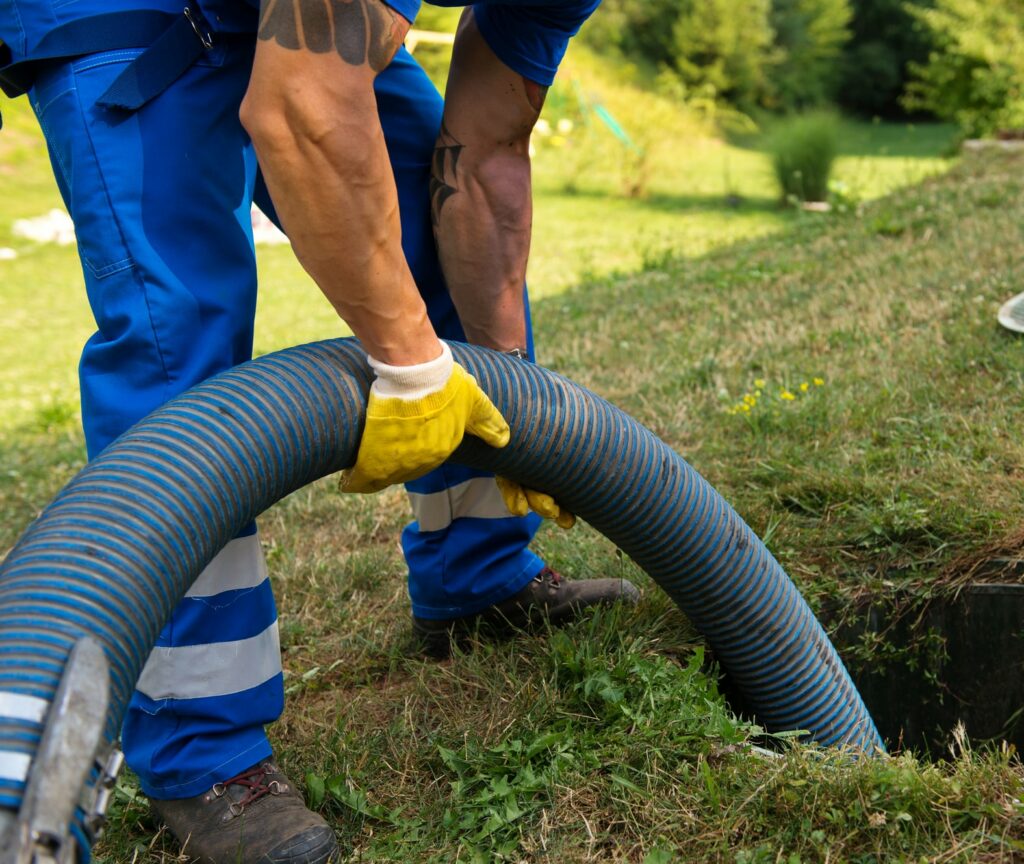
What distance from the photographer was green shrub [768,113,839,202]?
11828mm

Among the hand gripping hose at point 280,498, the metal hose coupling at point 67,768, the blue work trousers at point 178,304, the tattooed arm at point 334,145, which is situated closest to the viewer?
the metal hose coupling at point 67,768

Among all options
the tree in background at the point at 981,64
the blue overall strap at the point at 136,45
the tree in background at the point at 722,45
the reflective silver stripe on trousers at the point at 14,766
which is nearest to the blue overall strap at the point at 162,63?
the blue overall strap at the point at 136,45

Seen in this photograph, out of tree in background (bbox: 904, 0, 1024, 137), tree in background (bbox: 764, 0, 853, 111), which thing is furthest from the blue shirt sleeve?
tree in background (bbox: 764, 0, 853, 111)

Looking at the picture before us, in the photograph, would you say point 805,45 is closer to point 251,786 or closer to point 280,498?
point 280,498

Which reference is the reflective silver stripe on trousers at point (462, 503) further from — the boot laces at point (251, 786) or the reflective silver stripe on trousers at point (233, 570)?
the boot laces at point (251, 786)

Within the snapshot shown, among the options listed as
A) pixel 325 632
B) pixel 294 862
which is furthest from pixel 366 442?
pixel 325 632

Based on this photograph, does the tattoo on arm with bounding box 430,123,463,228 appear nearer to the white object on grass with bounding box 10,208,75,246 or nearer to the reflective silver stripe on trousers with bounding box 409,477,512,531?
the reflective silver stripe on trousers with bounding box 409,477,512,531

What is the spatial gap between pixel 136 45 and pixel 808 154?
36.8 feet

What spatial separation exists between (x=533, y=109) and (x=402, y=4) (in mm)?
619

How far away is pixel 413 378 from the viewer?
166 cm

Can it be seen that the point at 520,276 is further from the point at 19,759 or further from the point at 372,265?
the point at 19,759

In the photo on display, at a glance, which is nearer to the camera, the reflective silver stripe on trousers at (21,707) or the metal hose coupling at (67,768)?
the metal hose coupling at (67,768)

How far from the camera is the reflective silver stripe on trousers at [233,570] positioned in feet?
5.88

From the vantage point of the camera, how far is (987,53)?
47.7ft
